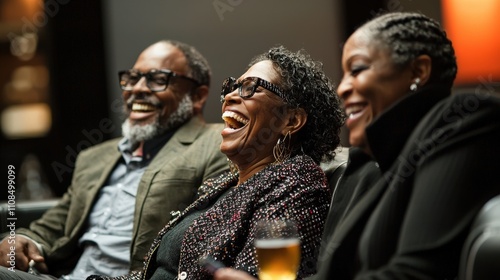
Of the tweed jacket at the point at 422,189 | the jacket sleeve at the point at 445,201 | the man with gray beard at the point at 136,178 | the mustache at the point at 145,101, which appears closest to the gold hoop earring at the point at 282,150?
the man with gray beard at the point at 136,178

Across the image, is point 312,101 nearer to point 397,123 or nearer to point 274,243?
point 397,123

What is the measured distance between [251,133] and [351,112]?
2.34 feet

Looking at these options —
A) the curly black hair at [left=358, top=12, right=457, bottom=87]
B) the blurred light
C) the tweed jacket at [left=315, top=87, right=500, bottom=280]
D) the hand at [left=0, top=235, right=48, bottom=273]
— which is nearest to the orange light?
the curly black hair at [left=358, top=12, right=457, bottom=87]

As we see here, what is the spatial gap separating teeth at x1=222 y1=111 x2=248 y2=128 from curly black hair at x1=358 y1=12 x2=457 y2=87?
0.79 m

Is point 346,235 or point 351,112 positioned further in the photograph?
point 351,112

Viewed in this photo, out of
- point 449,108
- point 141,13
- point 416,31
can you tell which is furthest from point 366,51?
point 141,13

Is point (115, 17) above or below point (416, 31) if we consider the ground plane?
below

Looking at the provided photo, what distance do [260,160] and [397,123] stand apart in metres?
0.85

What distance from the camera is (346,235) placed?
5.17 ft

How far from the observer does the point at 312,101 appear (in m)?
2.39

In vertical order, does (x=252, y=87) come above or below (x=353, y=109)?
below

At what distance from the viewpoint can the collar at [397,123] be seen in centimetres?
156

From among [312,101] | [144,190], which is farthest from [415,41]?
[144,190]

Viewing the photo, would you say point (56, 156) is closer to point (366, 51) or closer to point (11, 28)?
point (11, 28)
